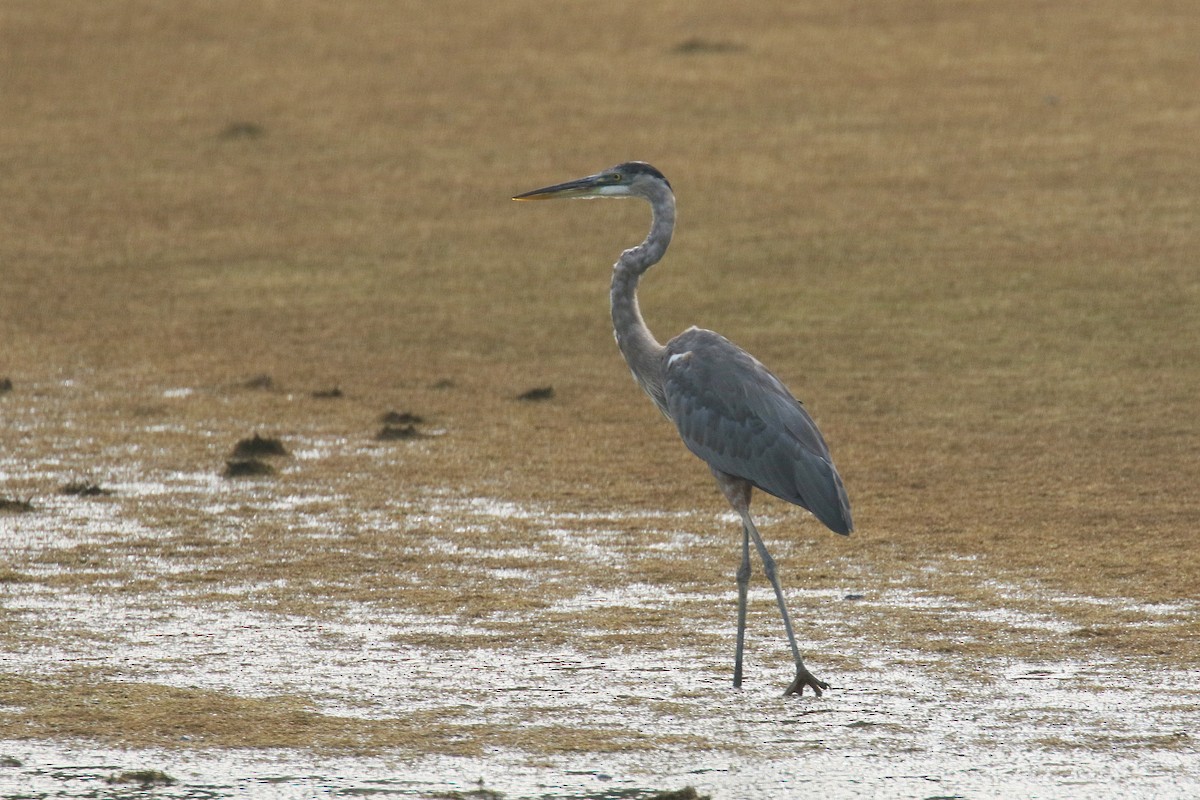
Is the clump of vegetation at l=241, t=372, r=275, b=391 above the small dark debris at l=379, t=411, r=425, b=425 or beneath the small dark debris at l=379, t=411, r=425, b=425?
above

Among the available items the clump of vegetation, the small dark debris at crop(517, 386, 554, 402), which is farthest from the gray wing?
the clump of vegetation

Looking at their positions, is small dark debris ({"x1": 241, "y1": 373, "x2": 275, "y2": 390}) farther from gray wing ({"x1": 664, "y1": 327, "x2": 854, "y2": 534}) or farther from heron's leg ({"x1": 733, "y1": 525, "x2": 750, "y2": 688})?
heron's leg ({"x1": 733, "y1": 525, "x2": 750, "y2": 688})

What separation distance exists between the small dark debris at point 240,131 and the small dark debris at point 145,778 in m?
17.0

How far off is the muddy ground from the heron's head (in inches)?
62.6

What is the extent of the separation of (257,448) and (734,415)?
13.2ft

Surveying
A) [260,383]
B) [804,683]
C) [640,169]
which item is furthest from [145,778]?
[260,383]

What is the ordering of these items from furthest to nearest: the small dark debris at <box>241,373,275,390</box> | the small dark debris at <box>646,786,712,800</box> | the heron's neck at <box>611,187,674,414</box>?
the small dark debris at <box>241,373,275,390</box>
the heron's neck at <box>611,187,674,414</box>
the small dark debris at <box>646,786,712,800</box>

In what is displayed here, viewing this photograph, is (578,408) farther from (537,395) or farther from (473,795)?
(473,795)

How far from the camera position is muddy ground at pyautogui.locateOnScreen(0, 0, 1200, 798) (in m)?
6.17

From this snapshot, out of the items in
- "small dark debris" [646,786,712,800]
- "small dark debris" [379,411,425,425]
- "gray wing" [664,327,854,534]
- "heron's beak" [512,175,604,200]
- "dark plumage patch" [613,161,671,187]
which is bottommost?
"small dark debris" [646,786,712,800]

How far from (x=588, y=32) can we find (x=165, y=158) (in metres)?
8.22

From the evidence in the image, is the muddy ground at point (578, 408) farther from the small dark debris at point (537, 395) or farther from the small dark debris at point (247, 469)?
the small dark debris at point (537, 395)

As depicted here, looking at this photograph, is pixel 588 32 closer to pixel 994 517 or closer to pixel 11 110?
pixel 11 110

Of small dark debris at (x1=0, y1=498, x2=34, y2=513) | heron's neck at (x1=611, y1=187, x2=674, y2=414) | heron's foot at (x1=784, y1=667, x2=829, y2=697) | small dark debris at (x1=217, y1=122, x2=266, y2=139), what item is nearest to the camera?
heron's foot at (x1=784, y1=667, x2=829, y2=697)
